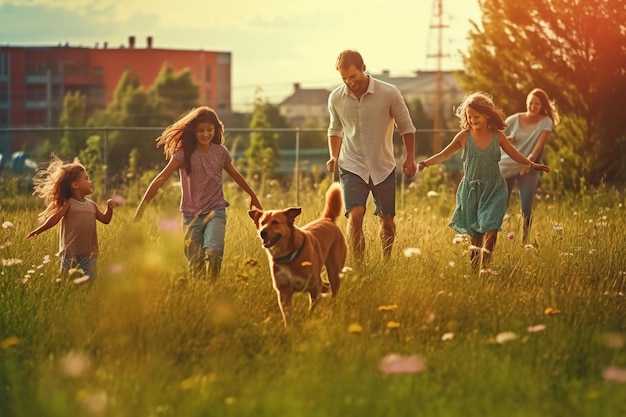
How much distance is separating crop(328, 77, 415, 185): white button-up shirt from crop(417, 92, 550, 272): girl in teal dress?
406 millimetres

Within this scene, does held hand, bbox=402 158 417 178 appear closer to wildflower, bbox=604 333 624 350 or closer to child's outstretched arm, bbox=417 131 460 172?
child's outstretched arm, bbox=417 131 460 172

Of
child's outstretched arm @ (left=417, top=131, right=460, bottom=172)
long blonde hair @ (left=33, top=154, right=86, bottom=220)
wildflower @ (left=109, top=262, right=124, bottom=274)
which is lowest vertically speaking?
wildflower @ (left=109, top=262, right=124, bottom=274)

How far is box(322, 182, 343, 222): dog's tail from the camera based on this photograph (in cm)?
848

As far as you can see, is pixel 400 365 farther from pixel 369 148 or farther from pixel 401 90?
pixel 401 90

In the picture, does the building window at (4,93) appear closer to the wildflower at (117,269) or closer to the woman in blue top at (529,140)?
the woman in blue top at (529,140)

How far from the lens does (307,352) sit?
243 inches

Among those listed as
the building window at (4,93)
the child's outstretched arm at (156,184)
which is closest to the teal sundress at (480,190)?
the child's outstretched arm at (156,184)

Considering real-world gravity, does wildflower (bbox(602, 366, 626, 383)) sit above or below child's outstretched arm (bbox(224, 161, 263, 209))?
below

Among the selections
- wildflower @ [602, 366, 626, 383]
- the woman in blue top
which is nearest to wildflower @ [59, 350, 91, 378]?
wildflower @ [602, 366, 626, 383]

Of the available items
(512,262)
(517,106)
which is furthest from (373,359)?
(517,106)

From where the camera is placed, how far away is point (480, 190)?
32.6 feet

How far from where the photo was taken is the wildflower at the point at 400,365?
230 inches

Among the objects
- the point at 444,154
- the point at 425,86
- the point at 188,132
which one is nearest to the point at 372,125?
the point at 444,154

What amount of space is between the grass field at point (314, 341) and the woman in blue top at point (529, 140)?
289cm
